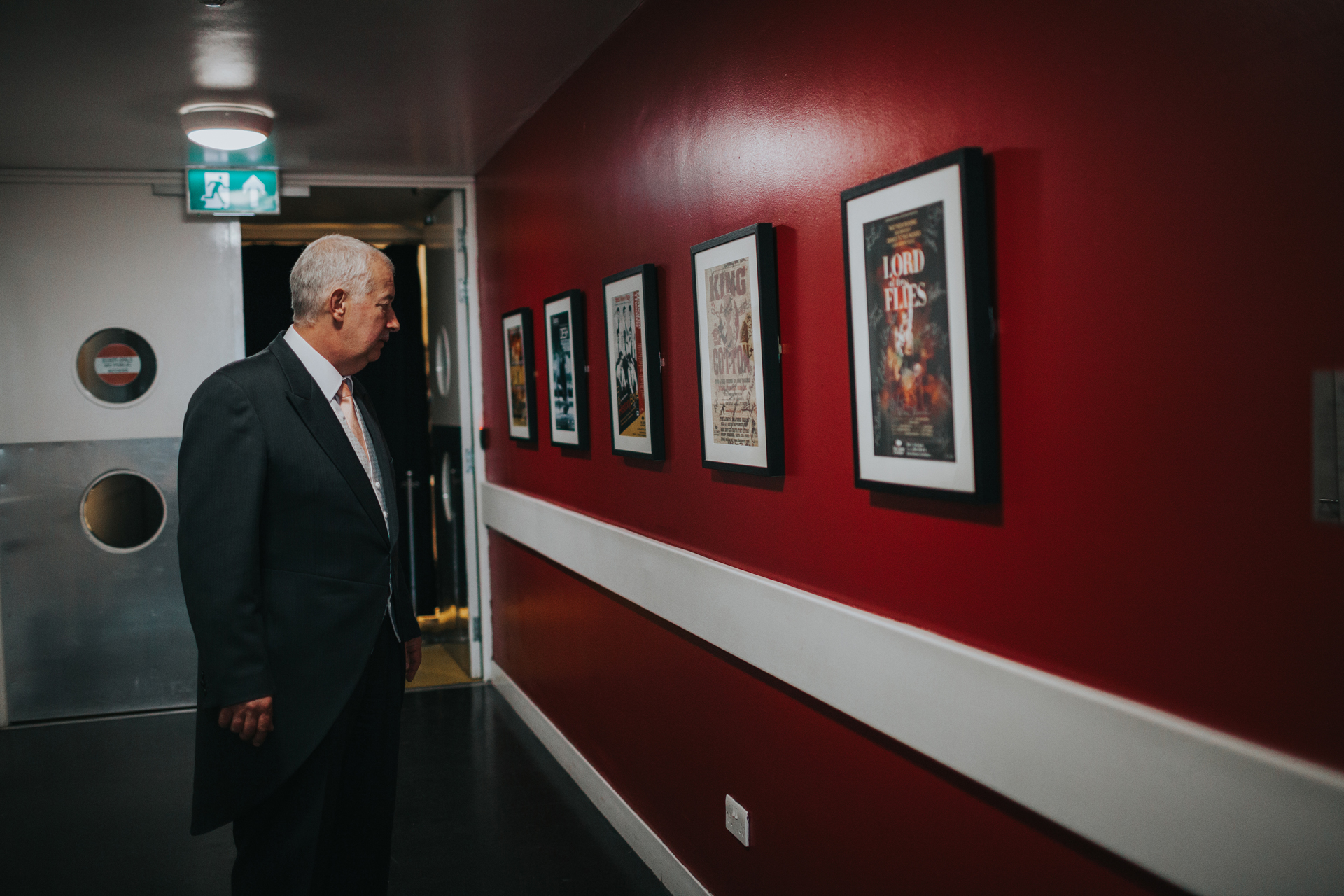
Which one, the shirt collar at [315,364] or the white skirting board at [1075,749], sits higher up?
the shirt collar at [315,364]

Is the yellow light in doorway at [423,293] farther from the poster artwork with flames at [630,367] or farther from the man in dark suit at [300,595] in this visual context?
the man in dark suit at [300,595]

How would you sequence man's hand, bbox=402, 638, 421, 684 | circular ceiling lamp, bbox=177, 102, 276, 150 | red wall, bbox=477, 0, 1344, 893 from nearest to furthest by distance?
1. red wall, bbox=477, 0, 1344, 893
2. man's hand, bbox=402, 638, 421, 684
3. circular ceiling lamp, bbox=177, 102, 276, 150

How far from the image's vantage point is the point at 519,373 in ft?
15.3

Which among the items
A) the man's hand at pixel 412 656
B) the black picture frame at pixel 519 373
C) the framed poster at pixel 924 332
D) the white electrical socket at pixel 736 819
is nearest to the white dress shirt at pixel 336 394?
the man's hand at pixel 412 656

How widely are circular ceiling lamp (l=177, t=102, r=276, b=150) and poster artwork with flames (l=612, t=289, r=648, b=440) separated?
203 cm

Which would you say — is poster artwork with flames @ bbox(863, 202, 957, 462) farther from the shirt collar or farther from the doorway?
the doorway

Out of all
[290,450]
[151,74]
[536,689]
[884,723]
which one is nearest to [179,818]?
[536,689]

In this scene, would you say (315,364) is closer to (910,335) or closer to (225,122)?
(910,335)

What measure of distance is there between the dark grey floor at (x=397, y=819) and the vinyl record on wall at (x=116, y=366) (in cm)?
177

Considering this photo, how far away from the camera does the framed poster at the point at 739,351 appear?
2.28 meters

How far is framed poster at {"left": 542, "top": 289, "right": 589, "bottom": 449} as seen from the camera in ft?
12.2

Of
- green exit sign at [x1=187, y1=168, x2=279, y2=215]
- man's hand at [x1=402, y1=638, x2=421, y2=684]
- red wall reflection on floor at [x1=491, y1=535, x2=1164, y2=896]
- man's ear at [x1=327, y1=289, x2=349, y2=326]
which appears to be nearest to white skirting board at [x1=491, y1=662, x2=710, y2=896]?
red wall reflection on floor at [x1=491, y1=535, x2=1164, y2=896]

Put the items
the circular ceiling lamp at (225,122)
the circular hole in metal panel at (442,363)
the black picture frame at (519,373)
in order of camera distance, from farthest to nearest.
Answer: the circular hole in metal panel at (442,363), the black picture frame at (519,373), the circular ceiling lamp at (225,122)

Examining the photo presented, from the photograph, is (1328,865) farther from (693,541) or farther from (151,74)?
(151,74)
